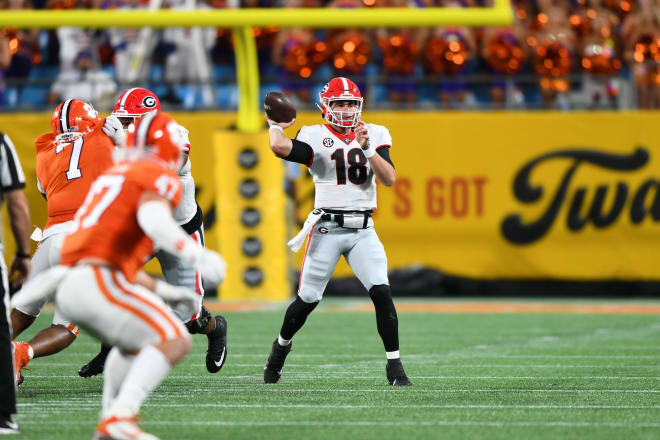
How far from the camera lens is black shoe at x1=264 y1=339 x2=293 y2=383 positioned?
22.7 feet

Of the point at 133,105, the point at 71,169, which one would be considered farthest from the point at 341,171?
the point at 71,169

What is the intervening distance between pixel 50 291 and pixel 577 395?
293 cm

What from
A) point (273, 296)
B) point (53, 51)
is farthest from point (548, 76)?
point (53, 51)

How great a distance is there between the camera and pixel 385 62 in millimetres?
14344

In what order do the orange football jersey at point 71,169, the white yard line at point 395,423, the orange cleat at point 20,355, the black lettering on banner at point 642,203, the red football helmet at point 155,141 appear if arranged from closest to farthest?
the red football helmet at point 155,141
the white yard line at point 395,423
the orange cleat at point 20,355
the orange football jersey at point 71,169
the black lettering on banner at point 642,203

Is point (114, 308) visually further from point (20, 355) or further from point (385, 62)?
point (385, 62)

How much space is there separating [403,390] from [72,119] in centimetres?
248

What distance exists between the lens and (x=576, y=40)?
48.4 feet

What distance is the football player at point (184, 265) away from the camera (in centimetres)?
709

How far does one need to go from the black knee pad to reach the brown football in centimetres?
124

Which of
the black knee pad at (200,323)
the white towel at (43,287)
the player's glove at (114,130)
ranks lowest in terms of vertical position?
the black knee pad at (200,323)

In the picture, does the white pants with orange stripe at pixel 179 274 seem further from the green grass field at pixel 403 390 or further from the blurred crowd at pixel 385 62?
the blurred crowd at pixel 385 62

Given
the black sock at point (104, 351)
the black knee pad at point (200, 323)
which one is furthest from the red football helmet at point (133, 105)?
the black sock at point (104, 351)

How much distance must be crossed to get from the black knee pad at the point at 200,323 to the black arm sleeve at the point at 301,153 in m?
1.07
